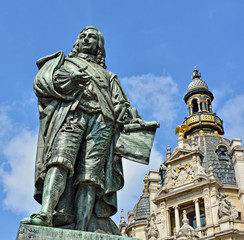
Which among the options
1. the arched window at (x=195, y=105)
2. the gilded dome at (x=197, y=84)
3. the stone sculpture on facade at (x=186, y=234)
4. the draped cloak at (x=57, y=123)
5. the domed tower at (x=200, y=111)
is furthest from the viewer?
the gilded dome at (x=197, y=84)

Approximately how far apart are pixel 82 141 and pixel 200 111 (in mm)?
43629

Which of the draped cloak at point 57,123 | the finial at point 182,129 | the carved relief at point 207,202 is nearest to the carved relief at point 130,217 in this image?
the finial at point 182,129

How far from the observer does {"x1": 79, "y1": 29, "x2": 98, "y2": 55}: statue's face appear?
6172 mm

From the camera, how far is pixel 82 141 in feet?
17.7

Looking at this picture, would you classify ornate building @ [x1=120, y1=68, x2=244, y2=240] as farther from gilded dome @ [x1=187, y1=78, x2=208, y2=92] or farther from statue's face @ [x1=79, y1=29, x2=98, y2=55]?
statue's face @ [x1=79, y1=29, x2=98, y2=55]

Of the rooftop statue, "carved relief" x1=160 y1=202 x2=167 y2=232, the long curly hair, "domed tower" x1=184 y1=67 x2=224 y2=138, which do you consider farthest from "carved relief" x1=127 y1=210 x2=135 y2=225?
the rooftop statue

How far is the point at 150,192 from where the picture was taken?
44.7 m

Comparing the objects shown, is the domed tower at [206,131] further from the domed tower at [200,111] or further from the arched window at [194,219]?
the arched window at [194,219]

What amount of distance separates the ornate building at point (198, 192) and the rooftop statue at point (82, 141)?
2556 cm

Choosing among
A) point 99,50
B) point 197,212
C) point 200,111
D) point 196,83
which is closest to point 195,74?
point 196,83

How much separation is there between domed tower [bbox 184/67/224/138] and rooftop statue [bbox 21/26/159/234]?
40.2 meters

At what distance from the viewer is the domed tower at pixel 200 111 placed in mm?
45969

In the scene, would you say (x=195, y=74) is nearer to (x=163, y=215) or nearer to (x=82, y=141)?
(x=163, y=215)

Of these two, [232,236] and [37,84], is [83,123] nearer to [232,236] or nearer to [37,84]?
[37,84]
